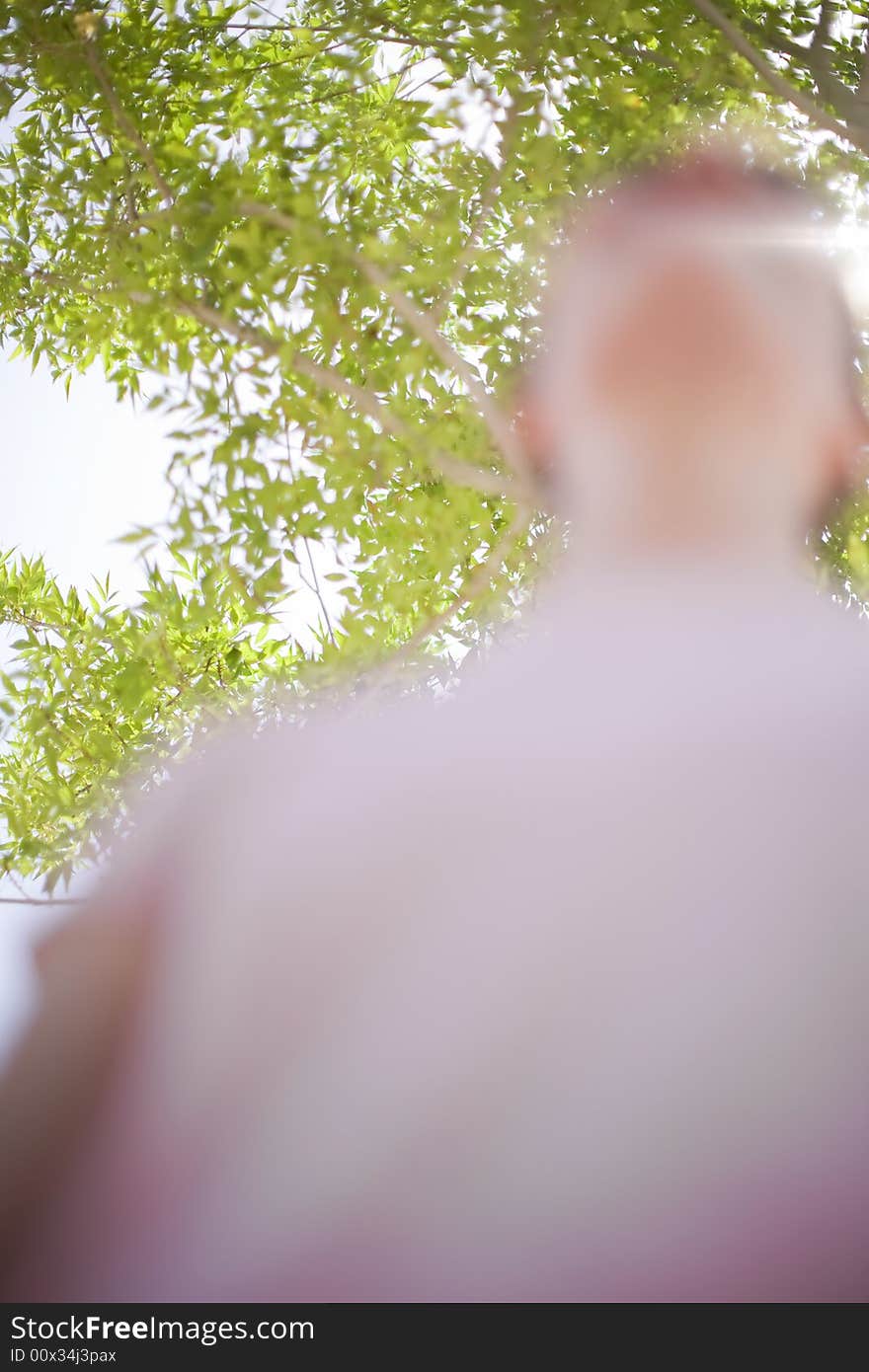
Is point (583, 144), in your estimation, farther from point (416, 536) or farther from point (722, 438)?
point (722, 438)

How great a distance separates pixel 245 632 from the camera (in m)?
3.74

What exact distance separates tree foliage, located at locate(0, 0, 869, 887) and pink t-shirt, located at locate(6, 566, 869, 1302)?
1.10 metres

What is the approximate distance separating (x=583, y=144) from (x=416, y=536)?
1304 mm

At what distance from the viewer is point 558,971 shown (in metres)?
0.95

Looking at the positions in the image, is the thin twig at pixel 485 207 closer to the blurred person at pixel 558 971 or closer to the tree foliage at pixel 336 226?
the tree foliage at pixel 336 226

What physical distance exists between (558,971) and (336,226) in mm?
1848

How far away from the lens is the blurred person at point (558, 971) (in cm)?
79

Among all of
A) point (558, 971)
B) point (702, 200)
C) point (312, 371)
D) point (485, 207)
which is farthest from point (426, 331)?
point (558, 971)

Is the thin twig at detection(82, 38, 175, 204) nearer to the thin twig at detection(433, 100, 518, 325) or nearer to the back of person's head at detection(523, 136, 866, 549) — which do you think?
the thin twig at detection(433, 100, 518, 325)

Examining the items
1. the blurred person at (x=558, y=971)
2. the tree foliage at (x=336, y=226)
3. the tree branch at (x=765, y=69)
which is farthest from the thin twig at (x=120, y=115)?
the tree branch at (x=765, y=69)

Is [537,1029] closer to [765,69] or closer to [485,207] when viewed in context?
[485,207]

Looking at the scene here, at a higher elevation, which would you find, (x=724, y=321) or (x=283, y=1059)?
(x=724, y=321)

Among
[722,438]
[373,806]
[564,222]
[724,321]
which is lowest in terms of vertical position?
[373,806]

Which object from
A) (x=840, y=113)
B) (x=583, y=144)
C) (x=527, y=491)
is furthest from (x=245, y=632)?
(x=840, y=113)
